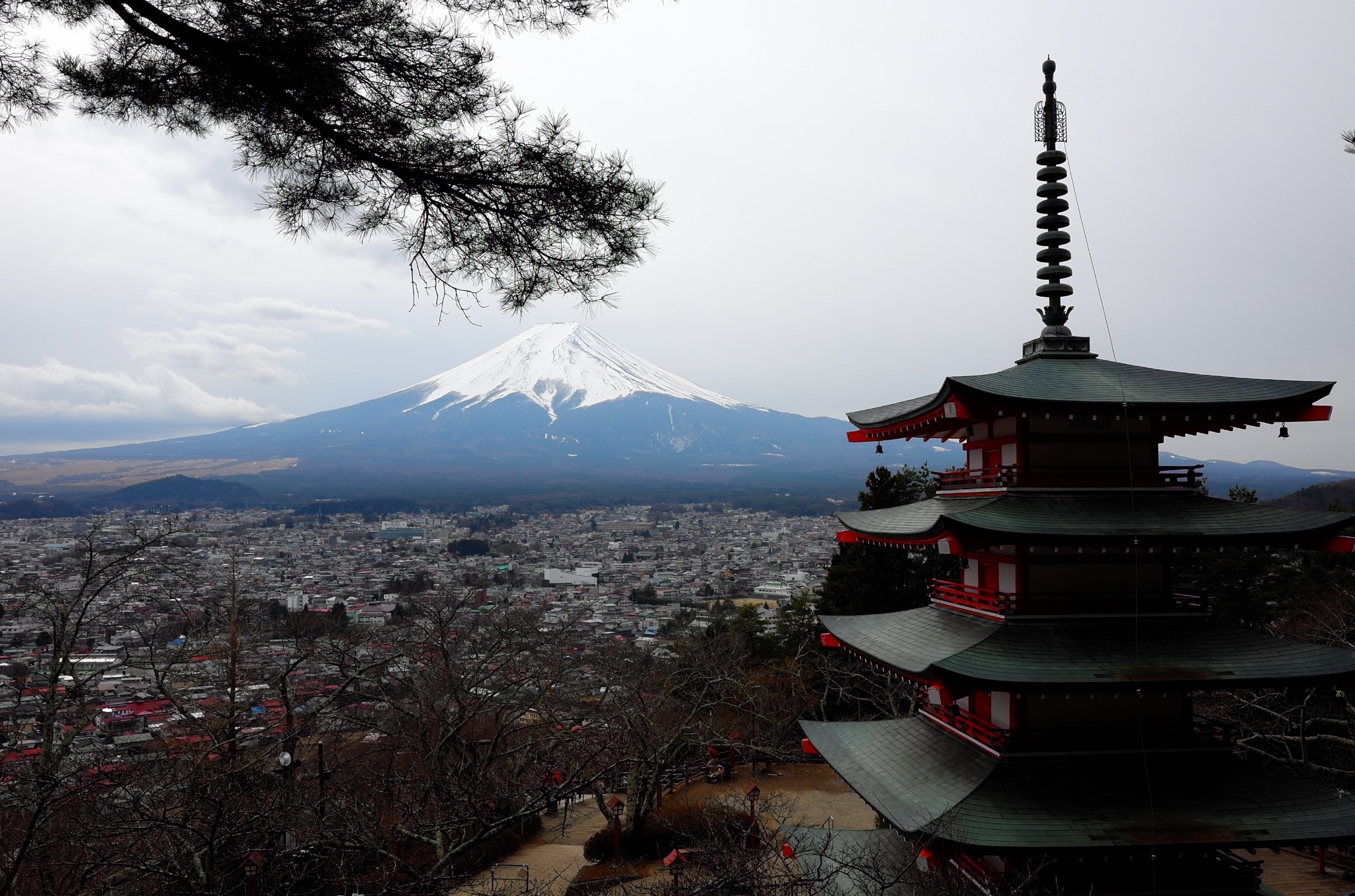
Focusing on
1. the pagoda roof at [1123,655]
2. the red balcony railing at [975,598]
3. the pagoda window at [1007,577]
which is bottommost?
the pagoda roof at [1123,655]

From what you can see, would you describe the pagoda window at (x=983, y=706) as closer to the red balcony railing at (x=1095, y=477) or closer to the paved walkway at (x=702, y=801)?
the red balcony railing at (x=1095, y=477)

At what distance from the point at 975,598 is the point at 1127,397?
2.49m

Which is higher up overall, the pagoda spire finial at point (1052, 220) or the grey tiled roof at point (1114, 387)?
the pagoda spire finial at point (1052, 220)

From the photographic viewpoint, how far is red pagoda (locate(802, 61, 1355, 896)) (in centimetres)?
685

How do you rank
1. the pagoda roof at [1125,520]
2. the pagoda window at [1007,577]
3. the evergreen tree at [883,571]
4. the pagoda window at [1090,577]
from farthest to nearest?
the evergreen tree at [883,571]
the pagoda window at [1007,577]
the pagoda window at [1090,577]
the pagoda roof at [1125,520]

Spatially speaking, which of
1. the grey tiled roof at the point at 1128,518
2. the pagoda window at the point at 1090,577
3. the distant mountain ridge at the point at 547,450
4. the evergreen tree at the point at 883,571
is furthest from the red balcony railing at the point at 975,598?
the distant mountain ridge at the point at 547,450

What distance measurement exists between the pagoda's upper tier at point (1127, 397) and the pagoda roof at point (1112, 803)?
3165 millimetres

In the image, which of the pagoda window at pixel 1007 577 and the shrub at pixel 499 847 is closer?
the pagoda window at pixel 1007 577

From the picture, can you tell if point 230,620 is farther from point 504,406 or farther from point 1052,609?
point 504,406

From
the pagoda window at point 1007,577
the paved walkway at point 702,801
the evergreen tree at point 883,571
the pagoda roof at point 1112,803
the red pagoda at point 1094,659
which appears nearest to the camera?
the pagoda roof at point 1112,803

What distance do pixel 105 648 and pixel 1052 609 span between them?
25.8 metres

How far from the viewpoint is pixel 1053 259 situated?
28.8 ft

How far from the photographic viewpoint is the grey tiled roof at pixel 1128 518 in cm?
718

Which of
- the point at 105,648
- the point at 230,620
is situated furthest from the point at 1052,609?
the point at 105,648
